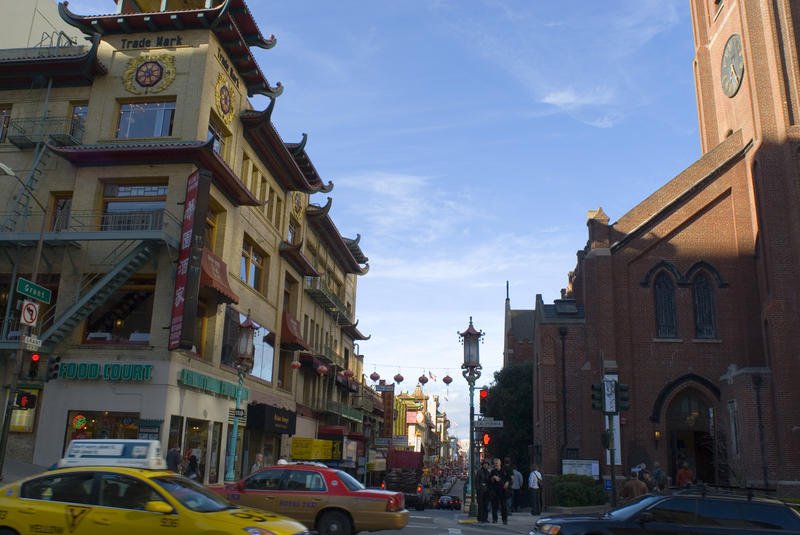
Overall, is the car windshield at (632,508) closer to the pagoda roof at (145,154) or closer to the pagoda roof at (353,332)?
the pagoda roof at (145,154)

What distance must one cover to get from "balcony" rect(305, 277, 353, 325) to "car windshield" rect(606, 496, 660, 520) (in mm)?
29046

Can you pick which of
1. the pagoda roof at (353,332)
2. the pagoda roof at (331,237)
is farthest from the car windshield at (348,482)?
the pagoda roof at (353,332)

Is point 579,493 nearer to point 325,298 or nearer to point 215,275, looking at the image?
point 215,275

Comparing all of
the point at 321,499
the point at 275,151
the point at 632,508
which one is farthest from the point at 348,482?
the point at 275,151

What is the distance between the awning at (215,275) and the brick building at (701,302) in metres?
14.8

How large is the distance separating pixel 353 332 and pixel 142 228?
31615mm

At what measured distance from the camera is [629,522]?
1050 cm

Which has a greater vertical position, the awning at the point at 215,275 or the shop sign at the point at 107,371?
the awning at the point at 215,275

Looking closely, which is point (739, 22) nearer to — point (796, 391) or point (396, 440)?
point (796, 391)

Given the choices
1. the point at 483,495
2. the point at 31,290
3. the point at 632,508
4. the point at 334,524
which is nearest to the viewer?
the point at 632,508

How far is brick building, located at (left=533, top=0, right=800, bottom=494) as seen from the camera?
92.0ft

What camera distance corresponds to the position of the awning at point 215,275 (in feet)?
75.1

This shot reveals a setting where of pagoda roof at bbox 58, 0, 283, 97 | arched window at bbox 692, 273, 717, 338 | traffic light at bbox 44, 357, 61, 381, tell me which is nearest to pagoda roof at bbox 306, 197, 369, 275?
pagoda roof at bbox 58, 0, 283, 97

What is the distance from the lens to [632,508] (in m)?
10.8
